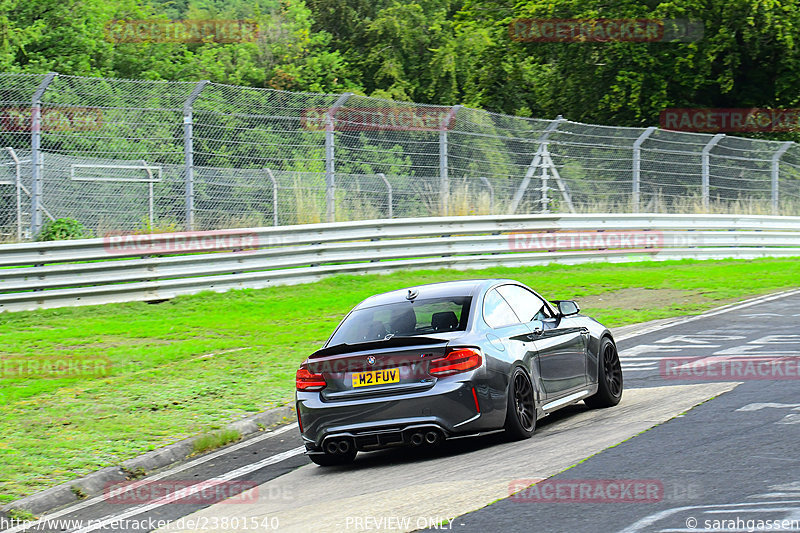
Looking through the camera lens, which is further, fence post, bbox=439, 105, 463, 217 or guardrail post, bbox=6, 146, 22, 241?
fence post, bbox=439, 105, 463, 217

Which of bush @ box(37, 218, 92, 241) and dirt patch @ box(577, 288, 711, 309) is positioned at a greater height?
bush @ box(37, 218, 92, 241)

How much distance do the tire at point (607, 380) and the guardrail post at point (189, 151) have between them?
9.58 meters

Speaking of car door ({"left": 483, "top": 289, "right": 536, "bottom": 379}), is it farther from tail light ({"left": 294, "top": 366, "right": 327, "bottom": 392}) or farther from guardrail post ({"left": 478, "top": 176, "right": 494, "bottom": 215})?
guardrail post ({"left": 478, "top": 176, "right": 494, "bottom": 215})

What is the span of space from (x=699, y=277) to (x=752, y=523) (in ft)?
53.8

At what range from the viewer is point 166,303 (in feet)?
55.8

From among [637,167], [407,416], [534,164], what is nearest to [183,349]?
[407,416]

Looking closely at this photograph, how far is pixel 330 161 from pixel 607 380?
11.0m

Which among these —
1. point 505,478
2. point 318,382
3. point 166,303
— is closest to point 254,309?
point 166,303

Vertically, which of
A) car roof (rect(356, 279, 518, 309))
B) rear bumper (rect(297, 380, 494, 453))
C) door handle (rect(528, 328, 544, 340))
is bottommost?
rear bumper (rect(297, 380, 494, 453))

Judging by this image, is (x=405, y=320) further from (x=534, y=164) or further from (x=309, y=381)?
(x=534, y=164)

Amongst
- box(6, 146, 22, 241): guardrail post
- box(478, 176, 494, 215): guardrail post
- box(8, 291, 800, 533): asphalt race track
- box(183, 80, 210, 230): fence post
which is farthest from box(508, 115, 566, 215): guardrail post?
box(8, 291, 800, 533): asphalt race track

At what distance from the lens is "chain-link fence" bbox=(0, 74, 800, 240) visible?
16.3m

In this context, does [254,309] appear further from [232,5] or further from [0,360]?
[232,5]

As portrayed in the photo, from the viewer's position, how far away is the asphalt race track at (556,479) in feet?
18.9
